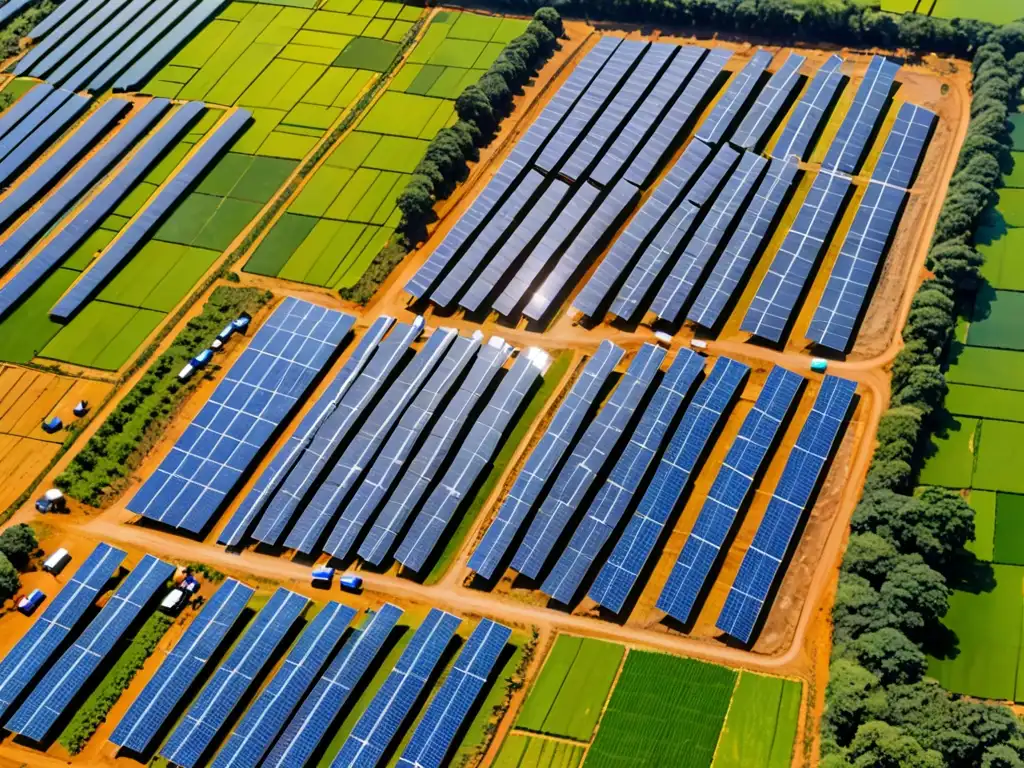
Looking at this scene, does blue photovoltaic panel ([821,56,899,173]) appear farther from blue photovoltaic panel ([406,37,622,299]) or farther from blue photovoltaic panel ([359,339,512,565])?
blue photovoltaic panel ([359,339,512,565])

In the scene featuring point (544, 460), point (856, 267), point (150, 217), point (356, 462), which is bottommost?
point (356, 462)

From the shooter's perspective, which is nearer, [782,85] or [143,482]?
[143,482]

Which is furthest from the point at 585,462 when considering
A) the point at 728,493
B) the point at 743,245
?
the point at 743,245

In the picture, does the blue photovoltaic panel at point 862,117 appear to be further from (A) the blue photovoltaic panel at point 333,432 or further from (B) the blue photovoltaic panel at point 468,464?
(A) the blue photovoltaic panel at point 333,432

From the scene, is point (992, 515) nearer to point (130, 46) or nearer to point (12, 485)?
point (12, 485)

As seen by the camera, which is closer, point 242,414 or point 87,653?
point 87,653

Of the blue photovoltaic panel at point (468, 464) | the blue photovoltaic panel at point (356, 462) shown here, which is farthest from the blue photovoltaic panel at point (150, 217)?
the blue photovoltaic panel at point (468, 464)

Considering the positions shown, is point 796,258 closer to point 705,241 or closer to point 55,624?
point 705,241

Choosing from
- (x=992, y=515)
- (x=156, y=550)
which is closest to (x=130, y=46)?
(x=156, y=550)
